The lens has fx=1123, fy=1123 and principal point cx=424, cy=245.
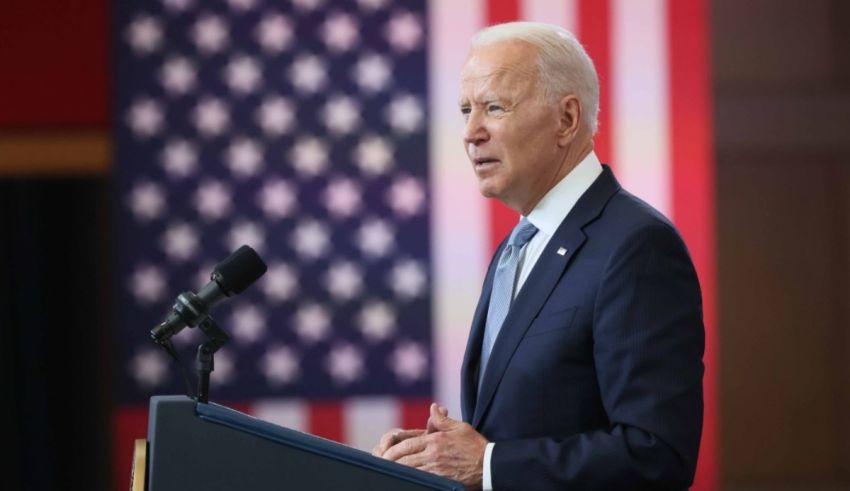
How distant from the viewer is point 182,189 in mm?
4402

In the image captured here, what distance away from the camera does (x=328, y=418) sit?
4395mm

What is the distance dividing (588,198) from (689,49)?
292 centimetres

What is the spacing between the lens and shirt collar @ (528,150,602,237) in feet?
5.75

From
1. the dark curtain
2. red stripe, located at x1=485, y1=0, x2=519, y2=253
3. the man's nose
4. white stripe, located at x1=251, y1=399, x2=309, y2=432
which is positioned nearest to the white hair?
the man's nose

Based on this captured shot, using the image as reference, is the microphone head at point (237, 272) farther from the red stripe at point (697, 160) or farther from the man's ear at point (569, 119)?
the red stripe at point (697, 160)

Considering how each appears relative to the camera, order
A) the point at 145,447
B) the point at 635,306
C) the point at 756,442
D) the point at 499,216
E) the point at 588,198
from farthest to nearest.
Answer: the point at 756,442, the point at 499,216, the point at 588,198, the point at 635,306, the point at 145,447

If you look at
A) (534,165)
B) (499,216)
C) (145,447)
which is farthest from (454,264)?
(145,447)

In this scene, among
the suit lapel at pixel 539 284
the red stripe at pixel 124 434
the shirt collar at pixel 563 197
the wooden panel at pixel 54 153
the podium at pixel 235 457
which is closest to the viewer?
the podium at pixel 235 457

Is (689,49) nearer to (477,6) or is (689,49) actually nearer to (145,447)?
(477,6)

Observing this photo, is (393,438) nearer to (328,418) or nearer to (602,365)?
(602,365)

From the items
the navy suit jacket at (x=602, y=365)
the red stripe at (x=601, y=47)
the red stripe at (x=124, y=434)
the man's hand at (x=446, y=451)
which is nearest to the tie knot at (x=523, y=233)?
the navy suit jacket at (x=602, y=365)

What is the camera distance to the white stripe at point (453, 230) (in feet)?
14.4

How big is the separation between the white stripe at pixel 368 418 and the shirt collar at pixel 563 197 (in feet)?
8.88

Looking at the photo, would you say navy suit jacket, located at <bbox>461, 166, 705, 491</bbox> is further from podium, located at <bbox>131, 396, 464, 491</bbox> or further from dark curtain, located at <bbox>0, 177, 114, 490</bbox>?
dark curtain, located at <bbox>0, 177, 114, 490</bbox>
